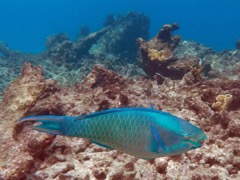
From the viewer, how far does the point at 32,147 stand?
3.84m

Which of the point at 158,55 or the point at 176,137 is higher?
the point at 158,55

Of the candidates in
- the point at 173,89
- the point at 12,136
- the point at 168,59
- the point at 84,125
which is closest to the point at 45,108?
the point at 12,136

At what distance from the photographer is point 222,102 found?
5367 millimetres

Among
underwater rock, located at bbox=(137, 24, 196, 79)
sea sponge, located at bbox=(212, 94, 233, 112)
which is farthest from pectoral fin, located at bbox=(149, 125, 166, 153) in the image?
underwater rock, located at bbox=(137, 24, 196, 79)

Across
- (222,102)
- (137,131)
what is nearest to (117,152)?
(137,131)

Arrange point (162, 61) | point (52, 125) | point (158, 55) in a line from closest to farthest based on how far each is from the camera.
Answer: point (52, 125), point (162, 61), point (158, 55)

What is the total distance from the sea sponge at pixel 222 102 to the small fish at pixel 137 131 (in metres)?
3.31

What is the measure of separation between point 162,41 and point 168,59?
4.99ft

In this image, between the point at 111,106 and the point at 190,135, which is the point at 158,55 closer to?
the point at 111,106

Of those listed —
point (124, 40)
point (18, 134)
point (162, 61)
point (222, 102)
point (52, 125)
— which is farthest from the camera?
point (124, 40)

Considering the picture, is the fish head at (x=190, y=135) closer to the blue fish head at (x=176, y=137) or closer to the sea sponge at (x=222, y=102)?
the blue fish head at (x=176, y=137)

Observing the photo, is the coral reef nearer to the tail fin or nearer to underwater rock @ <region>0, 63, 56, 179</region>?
underwater rock @ <region>0, 63, 56, 179</region>

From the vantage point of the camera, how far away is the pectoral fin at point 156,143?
7.21ft

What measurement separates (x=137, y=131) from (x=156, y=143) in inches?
7.0
